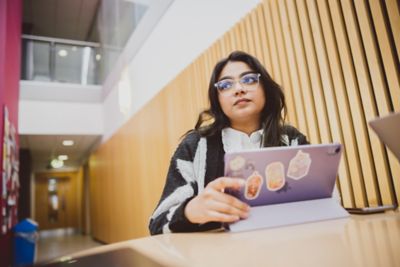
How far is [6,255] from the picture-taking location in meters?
3.91

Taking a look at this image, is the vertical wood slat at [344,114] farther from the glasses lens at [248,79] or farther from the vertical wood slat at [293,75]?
the glasses lens at [248,79]

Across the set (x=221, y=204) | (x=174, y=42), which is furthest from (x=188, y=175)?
(x=174, y=42)

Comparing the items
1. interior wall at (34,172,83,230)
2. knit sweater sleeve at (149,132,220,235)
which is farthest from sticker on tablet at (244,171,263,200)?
interior wall at (34,172,83,230)

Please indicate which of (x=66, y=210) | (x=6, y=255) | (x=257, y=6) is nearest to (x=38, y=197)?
(x=66, y=210)

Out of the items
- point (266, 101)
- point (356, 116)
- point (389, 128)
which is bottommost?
point (389, 128)

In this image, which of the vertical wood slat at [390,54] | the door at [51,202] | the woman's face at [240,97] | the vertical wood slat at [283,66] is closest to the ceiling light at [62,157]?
the door at [51,202]

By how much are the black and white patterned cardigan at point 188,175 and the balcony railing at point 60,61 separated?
6.88 metres

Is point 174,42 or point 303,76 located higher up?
point 174,42

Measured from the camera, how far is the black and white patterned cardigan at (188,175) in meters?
1.03

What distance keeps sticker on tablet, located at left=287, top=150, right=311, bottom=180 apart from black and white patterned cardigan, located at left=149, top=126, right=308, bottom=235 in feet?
1.17

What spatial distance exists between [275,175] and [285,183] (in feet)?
0.16

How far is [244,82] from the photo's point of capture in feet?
4.74

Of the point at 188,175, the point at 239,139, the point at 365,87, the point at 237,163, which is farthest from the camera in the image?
the point at 365,87

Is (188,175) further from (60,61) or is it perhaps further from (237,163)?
(60,61)
